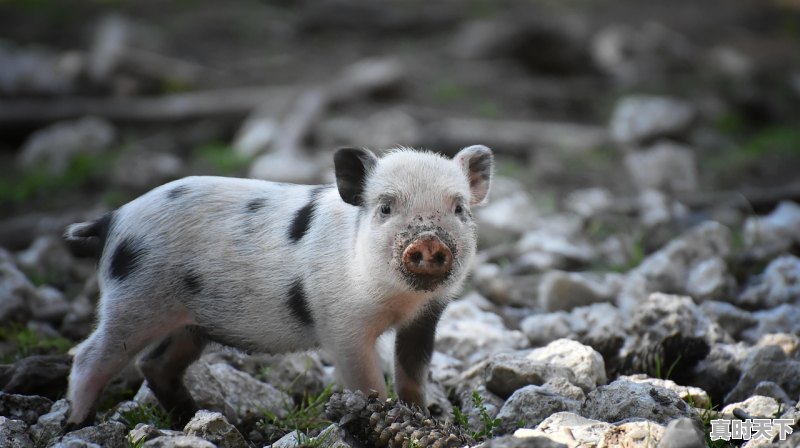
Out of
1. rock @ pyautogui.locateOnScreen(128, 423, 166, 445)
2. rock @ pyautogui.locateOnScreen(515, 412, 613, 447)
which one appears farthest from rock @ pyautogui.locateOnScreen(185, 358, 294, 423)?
rock @ pyautogui.locateOnScreen(515, 412, 613, 447)

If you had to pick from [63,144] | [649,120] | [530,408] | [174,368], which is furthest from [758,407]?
[63,144]

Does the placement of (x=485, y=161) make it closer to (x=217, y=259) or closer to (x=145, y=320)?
(x=217, y=259)

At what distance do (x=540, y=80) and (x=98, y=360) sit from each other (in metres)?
9.77

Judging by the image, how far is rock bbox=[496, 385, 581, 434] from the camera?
4.27m

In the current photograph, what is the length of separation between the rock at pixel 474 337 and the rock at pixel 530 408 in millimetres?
1002

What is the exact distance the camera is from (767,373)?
4730mm

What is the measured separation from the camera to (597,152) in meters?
10.6

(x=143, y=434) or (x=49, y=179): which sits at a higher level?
(x=143, y=434)

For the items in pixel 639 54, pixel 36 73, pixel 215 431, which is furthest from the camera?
pixel 639 54

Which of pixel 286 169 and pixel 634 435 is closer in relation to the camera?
pixel 634 435

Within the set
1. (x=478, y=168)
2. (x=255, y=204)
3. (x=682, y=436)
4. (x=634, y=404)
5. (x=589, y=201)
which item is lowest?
(x=589, y=201)

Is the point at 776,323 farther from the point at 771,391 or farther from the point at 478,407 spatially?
the point at 478,407

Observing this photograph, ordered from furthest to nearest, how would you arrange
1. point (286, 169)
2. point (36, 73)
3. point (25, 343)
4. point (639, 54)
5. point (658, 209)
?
point (639, 54), point (36, 73), point (286, 169), point (658, 209), point (25, 343)

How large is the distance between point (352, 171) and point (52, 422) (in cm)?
182
